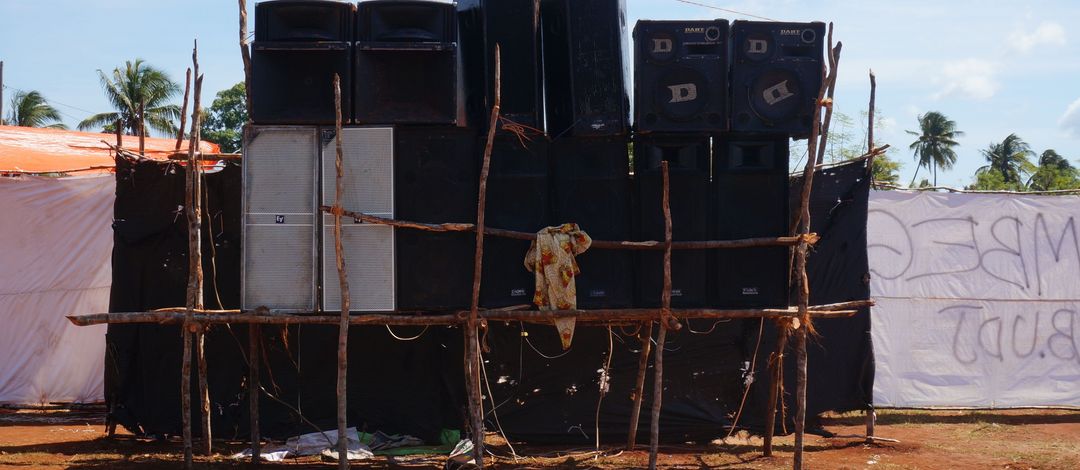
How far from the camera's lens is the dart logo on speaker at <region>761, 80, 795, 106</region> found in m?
6.52

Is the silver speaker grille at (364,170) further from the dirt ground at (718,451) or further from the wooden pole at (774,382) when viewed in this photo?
the wooden pole at (774,382)

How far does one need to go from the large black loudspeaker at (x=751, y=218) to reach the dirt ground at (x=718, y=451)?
126cm

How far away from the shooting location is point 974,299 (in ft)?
30.3

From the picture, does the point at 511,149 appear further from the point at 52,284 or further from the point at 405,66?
the point at 52,284

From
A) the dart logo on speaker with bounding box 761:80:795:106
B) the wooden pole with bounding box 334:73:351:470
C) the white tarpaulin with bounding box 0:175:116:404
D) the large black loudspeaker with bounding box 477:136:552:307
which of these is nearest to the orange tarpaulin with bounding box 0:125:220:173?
the white tarpaulin with bounding box 0:175:116:404

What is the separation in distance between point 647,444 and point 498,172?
262 cm

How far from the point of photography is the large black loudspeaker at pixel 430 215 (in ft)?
20.8

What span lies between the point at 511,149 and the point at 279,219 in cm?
160

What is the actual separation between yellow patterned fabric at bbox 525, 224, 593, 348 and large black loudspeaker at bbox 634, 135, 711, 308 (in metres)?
0.52

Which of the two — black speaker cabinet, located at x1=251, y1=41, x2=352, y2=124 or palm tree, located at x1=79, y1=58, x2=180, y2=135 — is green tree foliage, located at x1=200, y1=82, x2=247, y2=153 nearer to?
palm tree, located at x1=79, y1=58, x2=180, y2=135

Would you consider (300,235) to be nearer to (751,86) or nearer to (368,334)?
(368,334)

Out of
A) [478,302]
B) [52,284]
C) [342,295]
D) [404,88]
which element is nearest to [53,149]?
[52,284]

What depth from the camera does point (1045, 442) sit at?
310 inches

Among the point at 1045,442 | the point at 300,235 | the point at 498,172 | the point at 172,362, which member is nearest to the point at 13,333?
the point at 172,362
